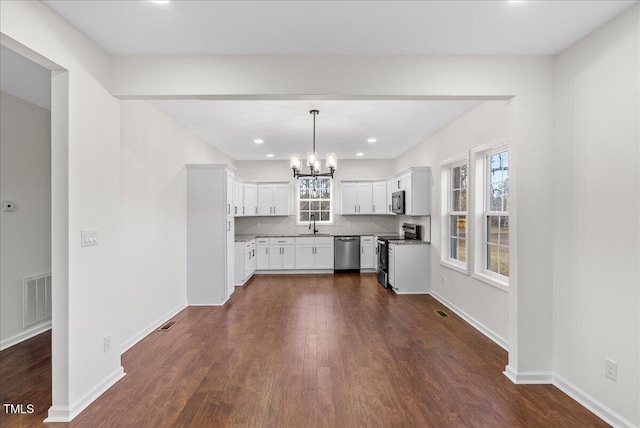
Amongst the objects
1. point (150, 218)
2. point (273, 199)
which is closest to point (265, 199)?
point (273, 199)

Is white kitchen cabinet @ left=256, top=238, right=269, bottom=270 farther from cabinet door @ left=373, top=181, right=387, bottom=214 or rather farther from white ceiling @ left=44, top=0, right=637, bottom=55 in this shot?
white ceiling @ left=44, top=0, right=637, bottom=55

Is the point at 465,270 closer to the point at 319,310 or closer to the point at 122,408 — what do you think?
the point at 319,310

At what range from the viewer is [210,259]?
4.88 m

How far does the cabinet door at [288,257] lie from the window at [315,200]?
938 millimetres

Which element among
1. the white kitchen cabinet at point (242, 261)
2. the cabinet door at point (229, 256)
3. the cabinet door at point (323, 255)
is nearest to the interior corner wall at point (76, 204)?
the cabinet door at point (229, 256)

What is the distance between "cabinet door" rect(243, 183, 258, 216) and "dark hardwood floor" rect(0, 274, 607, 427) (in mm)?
3194

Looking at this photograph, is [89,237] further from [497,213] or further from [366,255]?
[366,255]

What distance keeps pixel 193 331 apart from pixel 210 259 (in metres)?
1.29

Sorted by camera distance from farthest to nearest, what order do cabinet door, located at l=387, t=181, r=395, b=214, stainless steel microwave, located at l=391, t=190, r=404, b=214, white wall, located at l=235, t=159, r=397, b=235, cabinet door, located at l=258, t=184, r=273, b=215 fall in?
1. white wall, located at l=235, t=159, r=397, b=235
2. cabinet door, located at l=258, t=184, r=273, b=215
3. cabinet door, located at l=387, t=181, r=395, b=214
4. stainless steel microwave, located at l=391, t=190, r=404, b=214

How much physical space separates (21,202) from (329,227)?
18.6 feet

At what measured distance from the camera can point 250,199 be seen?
7.33 metres

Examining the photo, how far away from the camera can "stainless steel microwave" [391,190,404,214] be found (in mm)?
5949

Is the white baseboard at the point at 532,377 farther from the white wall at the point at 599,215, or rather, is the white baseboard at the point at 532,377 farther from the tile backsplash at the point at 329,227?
the tile backsplash at the point at 329,227

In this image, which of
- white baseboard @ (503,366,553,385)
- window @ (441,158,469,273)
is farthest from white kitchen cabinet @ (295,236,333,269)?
white baseboard @ (503,366,553,385)
